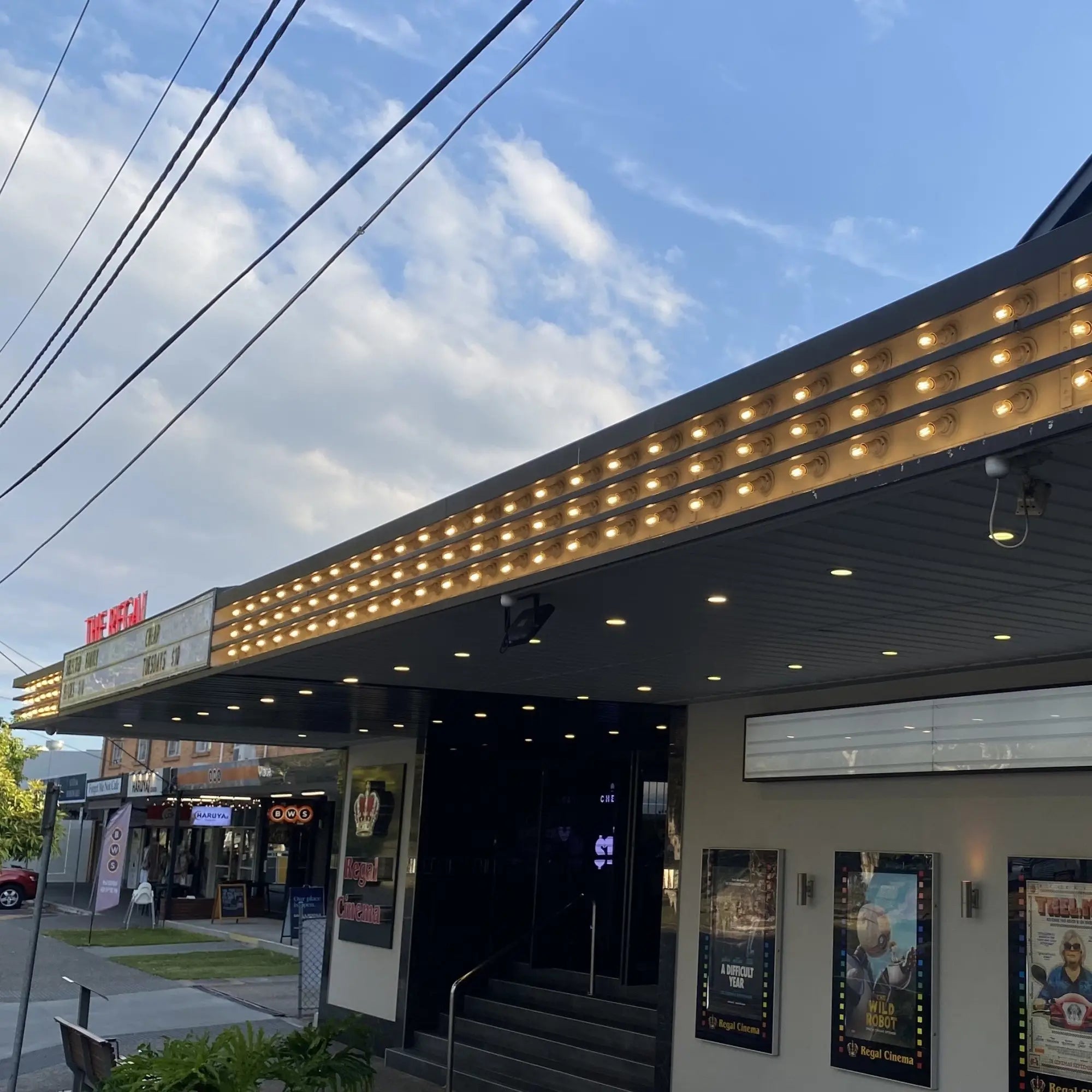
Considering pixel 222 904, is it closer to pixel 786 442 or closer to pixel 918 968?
pixel 918 968

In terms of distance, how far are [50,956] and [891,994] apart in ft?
64.3

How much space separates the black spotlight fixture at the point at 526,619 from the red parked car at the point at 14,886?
34684 millimetres

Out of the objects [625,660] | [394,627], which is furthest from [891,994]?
[394,627]

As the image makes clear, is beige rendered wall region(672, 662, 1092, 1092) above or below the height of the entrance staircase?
above

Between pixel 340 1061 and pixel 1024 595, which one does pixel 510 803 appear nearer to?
pixel 340 1061

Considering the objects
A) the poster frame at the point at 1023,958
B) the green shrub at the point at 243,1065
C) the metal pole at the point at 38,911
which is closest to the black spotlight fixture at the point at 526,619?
the green shrub at the point at 243,1065

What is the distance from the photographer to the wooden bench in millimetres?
8781

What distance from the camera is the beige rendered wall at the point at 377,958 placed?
15.7 m

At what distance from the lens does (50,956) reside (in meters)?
24.4

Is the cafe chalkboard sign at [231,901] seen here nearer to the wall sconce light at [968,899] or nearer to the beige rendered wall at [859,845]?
the beige rendered wall at [859,845]

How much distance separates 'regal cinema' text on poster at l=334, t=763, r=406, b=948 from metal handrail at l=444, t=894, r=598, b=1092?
138cm

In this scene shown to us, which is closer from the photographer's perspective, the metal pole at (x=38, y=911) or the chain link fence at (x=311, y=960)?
the metal pole at (x=38, y=911)

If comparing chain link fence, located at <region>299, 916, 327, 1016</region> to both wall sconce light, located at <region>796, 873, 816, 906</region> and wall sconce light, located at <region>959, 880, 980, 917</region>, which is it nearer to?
wall sconce light, located at <region>796, 873, 816, 906</region>

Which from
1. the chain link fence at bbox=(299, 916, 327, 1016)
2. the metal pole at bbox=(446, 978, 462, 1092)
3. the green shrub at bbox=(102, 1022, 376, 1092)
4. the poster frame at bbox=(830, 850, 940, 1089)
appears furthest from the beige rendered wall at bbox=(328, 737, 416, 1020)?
the green shrub at bbox=(102, 1022, 376, 1092)
